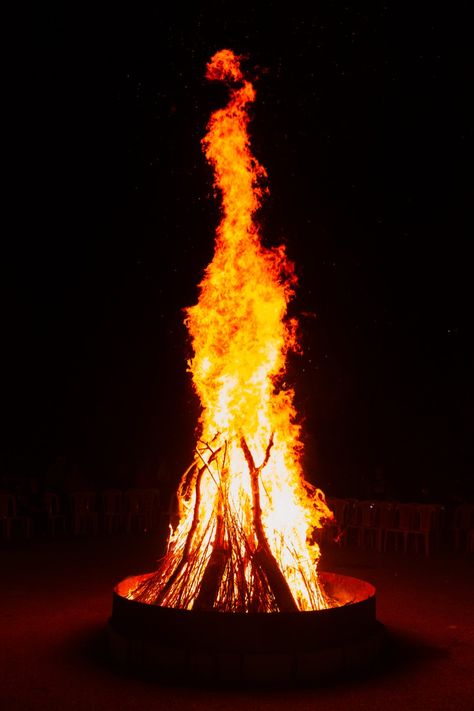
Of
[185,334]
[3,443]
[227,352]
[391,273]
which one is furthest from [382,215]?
[227,352]

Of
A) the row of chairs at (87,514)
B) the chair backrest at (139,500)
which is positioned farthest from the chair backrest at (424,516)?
the chair backrest at (139,500)

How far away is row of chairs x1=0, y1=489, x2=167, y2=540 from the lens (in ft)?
45.6

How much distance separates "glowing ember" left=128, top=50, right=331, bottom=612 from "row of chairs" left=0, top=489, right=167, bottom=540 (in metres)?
6.54

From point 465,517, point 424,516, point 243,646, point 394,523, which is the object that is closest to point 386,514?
point 394,523

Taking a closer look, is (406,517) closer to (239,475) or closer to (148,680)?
(239,475)

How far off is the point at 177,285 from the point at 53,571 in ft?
33.8

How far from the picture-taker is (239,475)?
7348 mm

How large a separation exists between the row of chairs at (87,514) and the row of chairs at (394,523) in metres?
3.16

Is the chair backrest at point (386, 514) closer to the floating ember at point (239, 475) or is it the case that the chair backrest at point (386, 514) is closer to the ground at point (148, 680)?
the ground at point (148, 680)

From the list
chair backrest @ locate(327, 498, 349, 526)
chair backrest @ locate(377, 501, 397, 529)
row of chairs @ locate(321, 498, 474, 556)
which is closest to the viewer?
row of chairs @ locate(321, 498, 474, 556)

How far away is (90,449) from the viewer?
68.0 feet

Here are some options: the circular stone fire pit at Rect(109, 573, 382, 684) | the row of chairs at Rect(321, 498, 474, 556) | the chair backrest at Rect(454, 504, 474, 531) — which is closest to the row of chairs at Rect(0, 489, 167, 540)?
the row of chairs at Rect(321, 498, 474, 556)

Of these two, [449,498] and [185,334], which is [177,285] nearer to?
[185,334]

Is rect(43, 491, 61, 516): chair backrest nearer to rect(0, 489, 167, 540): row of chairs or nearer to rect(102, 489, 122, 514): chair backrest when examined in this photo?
rect(0, 489, 167, 540): row of chairs
